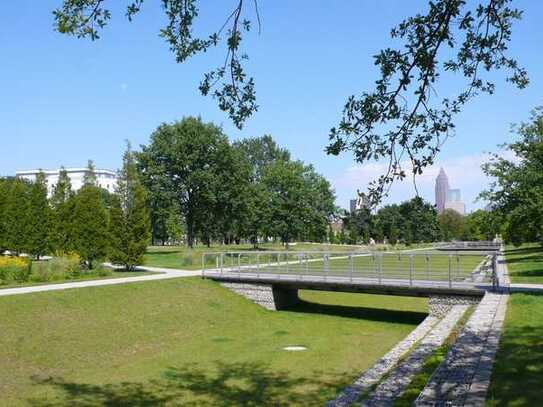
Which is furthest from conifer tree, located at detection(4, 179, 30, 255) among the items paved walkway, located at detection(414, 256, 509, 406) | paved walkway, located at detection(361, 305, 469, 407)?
paved walkway, located at detection(414, 256, 509, 406)

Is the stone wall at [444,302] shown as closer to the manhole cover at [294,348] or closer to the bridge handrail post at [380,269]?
the bridge handrail post at [380,269]

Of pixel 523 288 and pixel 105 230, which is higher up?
pixel 105 230

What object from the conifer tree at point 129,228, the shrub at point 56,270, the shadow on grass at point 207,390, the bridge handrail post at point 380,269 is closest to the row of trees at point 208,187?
the conifer tree at point 129,228

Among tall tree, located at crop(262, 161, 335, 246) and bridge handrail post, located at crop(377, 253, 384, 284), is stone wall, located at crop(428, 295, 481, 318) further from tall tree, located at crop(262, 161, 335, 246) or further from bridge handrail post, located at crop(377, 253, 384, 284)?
tall tree, located at crop(262, 161, 335, 246)

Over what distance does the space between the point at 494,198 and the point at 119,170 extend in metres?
25.0

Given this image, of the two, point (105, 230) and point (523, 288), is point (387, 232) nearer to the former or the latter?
point (105, 230)

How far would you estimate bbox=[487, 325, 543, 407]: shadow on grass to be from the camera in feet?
21.8

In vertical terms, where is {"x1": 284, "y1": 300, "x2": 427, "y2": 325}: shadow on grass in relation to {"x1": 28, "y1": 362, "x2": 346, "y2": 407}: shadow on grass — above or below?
above

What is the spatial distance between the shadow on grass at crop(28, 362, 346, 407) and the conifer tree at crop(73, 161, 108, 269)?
17.9m

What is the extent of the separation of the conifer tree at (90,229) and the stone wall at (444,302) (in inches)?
720

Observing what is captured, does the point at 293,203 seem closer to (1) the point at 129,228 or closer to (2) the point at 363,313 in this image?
(1) the point at 129,228

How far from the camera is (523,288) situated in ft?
58.3

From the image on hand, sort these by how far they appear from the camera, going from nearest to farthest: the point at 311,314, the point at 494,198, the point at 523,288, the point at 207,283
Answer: the point at 523,288 < the point at 311,314 < the point at 207,283 < the point at 494,198

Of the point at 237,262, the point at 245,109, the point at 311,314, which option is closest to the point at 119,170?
the point at 237,262
